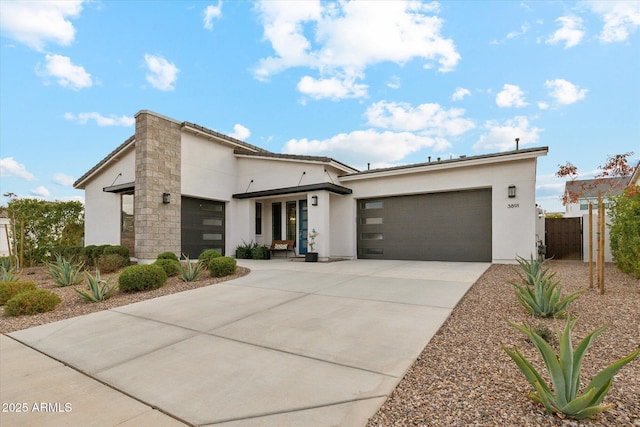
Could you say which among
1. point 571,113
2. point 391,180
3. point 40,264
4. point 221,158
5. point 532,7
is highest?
point 532,7

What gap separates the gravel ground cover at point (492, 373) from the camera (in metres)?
2.03

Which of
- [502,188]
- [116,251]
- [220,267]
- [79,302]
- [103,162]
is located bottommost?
[79,302]

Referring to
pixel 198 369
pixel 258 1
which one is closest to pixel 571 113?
pixel 258 1

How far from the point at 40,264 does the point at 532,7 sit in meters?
19.9

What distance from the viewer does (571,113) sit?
34.4 feet

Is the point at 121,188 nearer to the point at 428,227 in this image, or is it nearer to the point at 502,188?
the point at 428,227

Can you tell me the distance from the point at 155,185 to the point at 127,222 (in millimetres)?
2695

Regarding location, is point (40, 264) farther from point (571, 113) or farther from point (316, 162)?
point (571, 113)

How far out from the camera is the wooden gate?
1192cm

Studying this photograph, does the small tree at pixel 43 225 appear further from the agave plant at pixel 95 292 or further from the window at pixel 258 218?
the agave plant at pixel 95 292

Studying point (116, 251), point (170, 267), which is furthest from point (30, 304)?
point (116, 251)

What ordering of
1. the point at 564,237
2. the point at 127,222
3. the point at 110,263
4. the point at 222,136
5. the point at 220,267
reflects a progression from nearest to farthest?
the point at 220,267 → the point at 110,263 → the point at 564,237 → the point at 127,222 → the point at 222,136

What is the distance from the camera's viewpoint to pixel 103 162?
43.9ft

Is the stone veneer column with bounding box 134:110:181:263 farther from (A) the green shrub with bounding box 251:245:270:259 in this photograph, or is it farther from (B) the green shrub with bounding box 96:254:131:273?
(A) the green shrub with bounding box 251:245:270:259
